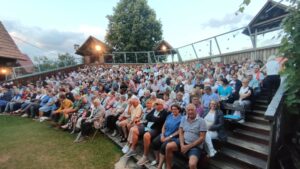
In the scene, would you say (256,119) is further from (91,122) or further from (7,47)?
(7,47)

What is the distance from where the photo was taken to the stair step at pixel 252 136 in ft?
13.1

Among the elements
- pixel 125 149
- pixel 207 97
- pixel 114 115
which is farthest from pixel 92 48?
pixel 207 97

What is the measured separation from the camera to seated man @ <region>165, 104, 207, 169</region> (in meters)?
3.76

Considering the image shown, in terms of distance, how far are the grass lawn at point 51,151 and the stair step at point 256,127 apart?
10.4 feet

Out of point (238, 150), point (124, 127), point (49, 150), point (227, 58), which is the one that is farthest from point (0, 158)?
point (227, 58)

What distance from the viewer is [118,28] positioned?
2581 centimetres

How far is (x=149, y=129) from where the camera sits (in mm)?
5020

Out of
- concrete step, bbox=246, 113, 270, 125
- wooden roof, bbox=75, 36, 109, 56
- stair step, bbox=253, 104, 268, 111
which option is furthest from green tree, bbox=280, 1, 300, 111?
wooden roof, bbox=75, 36, 109, 56

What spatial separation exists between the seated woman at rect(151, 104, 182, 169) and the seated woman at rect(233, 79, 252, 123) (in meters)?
1.52

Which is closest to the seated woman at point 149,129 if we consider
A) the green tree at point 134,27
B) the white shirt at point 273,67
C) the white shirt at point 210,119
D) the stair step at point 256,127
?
the white shirt at point 210,119

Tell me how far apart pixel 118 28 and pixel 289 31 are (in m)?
24.4

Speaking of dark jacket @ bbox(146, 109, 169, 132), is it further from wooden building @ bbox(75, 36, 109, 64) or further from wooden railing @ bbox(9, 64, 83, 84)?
wooden building @ bbox(75, 36, 109, 64)

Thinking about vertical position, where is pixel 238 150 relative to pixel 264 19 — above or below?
below

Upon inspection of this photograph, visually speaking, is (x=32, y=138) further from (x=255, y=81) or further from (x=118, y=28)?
(x=118, y=28)
